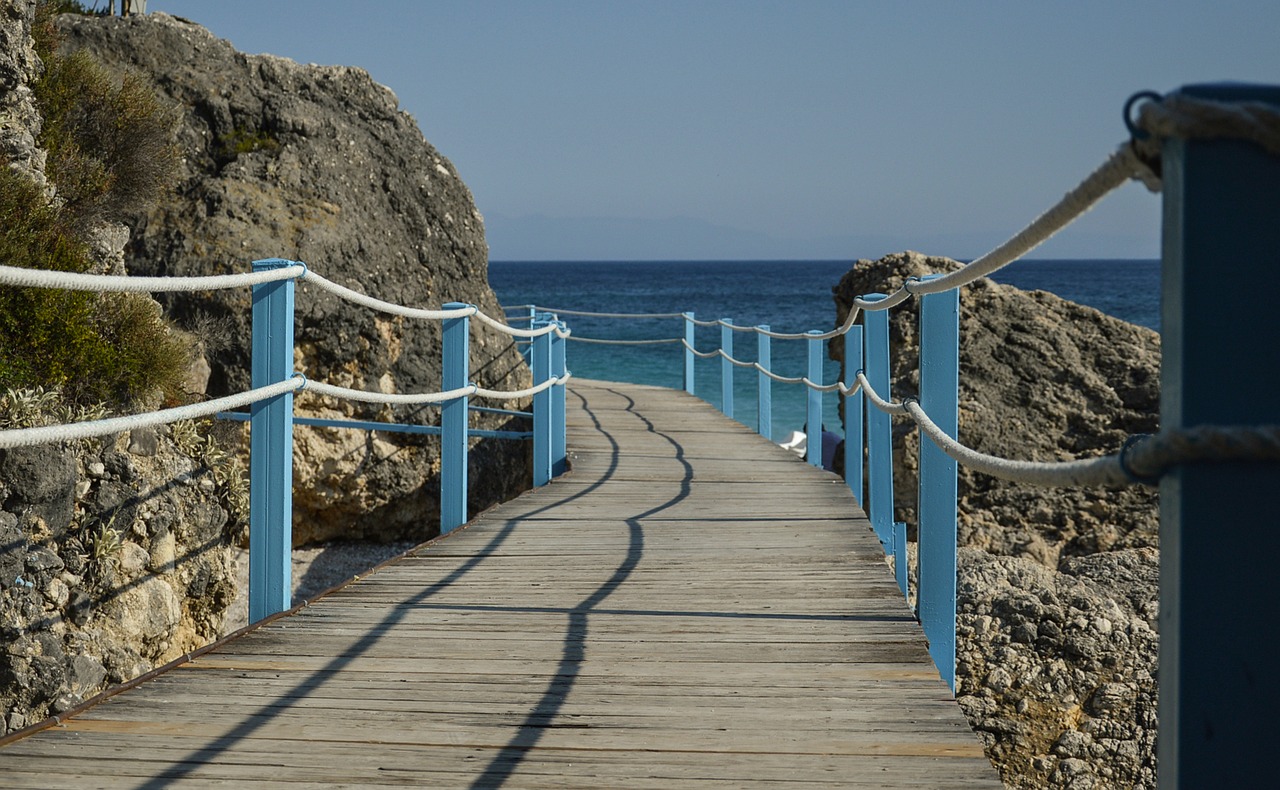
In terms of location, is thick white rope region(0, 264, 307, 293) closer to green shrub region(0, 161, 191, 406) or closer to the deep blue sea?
green shrub region(0, 161, 191, 406)

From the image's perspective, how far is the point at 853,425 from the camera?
6031 mm

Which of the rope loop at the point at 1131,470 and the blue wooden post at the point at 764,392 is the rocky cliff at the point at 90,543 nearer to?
the rope loop at the point at 1131,470

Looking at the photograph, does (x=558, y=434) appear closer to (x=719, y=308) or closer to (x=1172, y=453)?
(x=1172, y=453)

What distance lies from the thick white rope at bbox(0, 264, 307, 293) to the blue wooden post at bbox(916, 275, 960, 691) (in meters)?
1.84

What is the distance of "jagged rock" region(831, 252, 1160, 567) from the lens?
7.51 metres

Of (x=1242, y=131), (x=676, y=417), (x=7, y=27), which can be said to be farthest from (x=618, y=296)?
(x=1242, y=131)

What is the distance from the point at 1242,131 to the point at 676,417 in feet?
34.1

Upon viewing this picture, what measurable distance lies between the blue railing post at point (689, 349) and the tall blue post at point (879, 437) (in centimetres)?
843

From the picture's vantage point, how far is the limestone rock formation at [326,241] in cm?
837

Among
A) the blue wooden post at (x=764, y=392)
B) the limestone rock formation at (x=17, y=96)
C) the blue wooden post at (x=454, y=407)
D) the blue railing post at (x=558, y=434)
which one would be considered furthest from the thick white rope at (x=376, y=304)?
the blue wooden post at (x=764, y=392)

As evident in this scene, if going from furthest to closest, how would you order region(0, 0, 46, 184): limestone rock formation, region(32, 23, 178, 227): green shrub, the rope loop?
1. region(32, 23, 178, 227): green shrub
2. region(0, 0, 46, 184): limestone rock formation
3. the rope loop

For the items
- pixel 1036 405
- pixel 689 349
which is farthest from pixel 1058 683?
pixel 689 349

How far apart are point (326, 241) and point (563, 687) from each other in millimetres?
6982

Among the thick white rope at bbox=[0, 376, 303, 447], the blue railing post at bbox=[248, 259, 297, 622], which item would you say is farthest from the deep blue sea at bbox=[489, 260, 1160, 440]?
the thick white rope at bbox=[0, 376, 303, 447]
